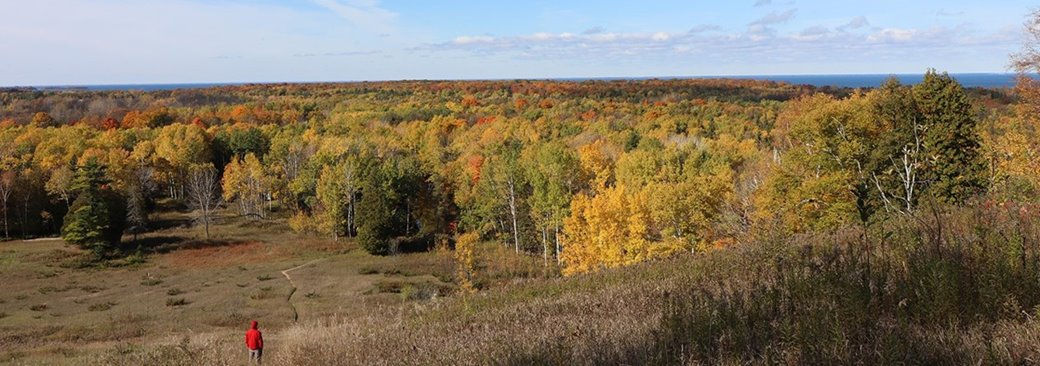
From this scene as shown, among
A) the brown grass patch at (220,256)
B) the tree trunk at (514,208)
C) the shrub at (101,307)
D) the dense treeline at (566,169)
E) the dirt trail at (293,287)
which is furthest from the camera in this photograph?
the tree trunk at (514,208)

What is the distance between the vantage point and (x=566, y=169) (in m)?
58.0

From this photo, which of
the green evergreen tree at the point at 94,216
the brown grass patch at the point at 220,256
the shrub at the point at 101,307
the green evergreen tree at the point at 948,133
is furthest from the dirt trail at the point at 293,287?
the green evergreen tree at the point at 948,133

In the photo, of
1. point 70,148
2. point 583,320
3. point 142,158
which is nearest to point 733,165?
point 583,320

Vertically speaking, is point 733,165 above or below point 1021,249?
below

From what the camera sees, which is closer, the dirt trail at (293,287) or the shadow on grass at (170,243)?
the dirt trail at (293,287)

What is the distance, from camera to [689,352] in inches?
179

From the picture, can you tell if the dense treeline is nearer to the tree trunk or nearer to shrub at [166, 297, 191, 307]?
the tree trunk

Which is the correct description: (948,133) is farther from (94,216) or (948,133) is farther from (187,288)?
(94,216)

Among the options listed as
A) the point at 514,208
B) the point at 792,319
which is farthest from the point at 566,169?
the point at 792,319

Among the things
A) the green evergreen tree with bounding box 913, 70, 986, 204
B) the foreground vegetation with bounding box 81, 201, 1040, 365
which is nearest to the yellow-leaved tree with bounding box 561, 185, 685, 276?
the green evergreen tree with bounding box 913, 70, 986, 204

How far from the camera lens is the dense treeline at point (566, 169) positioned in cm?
2989

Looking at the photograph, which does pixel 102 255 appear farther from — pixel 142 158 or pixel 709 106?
pixel 709 106

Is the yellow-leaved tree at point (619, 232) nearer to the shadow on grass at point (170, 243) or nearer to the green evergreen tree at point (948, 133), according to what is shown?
the green evergreen tree at point (948, 133)

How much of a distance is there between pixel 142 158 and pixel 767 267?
8848 cm
